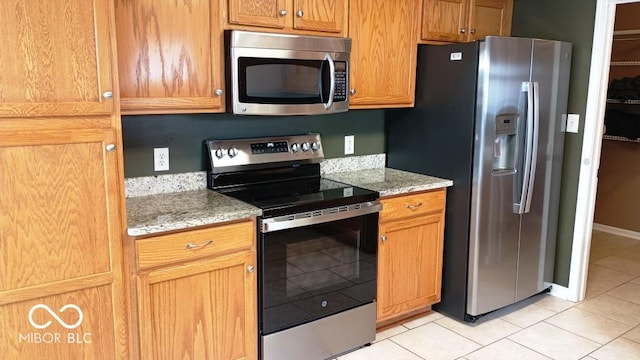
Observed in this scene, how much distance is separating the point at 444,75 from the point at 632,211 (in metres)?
3.15

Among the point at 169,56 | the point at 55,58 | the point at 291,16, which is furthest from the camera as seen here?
the point at 291,16

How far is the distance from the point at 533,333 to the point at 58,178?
2.65 m

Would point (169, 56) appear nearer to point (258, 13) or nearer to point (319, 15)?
point (258, 13)

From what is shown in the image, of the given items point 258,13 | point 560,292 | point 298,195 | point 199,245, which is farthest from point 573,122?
point 199,245

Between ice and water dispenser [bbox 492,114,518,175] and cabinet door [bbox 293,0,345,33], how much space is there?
3.57 feet

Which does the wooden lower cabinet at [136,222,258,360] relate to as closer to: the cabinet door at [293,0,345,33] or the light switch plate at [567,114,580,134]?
the cabinet door at [293,0,345,33]

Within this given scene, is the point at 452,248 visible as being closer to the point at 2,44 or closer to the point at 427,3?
the point at 427,3

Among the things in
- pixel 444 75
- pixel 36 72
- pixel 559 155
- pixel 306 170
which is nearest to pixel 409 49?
pixel 444 75

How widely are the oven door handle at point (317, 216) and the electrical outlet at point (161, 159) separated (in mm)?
655

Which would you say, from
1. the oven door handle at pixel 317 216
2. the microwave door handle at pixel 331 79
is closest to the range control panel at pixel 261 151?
the microwave door handle at pixel 331 79

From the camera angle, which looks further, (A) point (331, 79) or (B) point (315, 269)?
(A) point (331, 79)

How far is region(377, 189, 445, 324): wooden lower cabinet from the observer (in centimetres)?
286

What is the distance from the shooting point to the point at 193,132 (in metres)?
2.67

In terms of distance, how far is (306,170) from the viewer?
302cm
